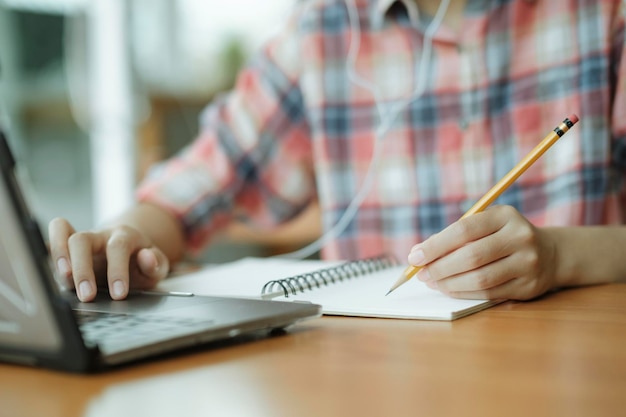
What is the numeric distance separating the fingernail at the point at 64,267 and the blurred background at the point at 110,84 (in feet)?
6.20

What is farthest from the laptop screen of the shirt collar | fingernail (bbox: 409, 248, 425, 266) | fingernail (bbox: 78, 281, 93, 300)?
the shirt collar

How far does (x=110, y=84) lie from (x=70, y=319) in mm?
2650

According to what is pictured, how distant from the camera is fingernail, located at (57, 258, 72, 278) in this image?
768mm

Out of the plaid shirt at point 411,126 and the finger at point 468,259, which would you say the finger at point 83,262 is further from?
the plaid shirt at point 411,126

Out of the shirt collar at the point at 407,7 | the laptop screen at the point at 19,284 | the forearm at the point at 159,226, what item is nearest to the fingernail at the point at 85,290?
the laptop screen at the point at 19,284

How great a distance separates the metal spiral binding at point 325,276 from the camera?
0.74 meters

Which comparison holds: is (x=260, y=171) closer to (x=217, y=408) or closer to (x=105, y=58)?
(x=217, y=408)

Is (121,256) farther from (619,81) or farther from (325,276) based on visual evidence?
(619,81)

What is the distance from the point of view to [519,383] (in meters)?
0.45

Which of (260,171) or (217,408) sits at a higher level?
(260,171)

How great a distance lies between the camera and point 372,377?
1.53 feet

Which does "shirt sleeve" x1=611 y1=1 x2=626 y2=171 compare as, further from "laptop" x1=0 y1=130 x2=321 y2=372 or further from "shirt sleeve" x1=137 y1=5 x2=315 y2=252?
"laptop" x1=0 y1=130 x2=321 y2=372

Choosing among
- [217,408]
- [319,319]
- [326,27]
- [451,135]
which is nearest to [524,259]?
[319,319]

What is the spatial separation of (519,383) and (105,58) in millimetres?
2735
